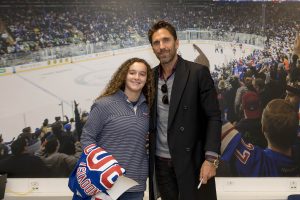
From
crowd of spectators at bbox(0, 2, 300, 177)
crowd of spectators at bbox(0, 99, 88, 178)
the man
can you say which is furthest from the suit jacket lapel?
crowd of spectators at bbox(0, 99, 88, 178)

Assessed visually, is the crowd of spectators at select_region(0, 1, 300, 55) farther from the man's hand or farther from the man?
the man's hand

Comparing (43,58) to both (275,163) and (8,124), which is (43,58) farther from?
(275,163)

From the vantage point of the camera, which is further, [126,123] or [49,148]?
[49,148]

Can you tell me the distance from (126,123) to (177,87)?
341mm

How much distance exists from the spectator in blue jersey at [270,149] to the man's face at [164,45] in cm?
130

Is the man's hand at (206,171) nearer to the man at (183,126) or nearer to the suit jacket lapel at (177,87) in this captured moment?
the man at (183,126)

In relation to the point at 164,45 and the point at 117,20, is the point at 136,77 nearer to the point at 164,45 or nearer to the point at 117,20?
the point at 164,45

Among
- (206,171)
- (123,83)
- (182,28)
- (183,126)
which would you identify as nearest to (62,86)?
(182,28)

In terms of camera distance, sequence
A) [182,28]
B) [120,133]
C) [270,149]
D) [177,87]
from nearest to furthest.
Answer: [120,133] → [177,87] → [270,149] → [182,28]

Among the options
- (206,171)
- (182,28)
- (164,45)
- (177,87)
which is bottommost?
(206,171)

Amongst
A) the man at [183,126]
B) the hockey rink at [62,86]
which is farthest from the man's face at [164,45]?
the hockey rink at [62,86]

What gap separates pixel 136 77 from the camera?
5.53 feet

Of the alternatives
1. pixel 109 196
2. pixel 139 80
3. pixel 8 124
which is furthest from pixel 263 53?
pixel 8 124

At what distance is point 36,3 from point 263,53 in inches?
83.2
